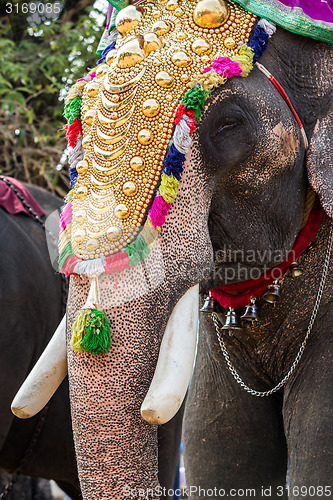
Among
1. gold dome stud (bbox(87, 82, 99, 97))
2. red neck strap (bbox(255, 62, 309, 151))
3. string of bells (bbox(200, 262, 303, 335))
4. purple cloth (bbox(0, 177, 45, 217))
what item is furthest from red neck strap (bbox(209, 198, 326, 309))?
purple cloth (bbox(0, 177, 45, 217))

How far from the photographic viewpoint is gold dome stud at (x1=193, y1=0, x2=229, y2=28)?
1.53 m

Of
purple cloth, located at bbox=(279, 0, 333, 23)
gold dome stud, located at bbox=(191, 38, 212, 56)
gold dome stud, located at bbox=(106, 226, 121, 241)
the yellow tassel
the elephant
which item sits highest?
purple cloth, located at bbox=(279, 0, 333, 23)

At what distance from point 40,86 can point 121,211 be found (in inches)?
121

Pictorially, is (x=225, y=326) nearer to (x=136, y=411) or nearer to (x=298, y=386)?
(x=298, y=386)

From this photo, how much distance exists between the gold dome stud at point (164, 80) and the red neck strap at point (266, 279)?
45cm

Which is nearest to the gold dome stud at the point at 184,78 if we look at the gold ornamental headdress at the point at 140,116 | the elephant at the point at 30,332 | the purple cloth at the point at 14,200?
the gold ornamental headdress at the point at 140,116

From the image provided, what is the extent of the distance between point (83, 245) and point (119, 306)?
0.13 meters

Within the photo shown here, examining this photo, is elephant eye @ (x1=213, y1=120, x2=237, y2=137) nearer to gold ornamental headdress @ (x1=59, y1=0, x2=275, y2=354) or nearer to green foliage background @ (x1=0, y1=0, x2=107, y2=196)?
gold ornamental headdress @ (x1=59, y1=0, x2=275, y2=354)

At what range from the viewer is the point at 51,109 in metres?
4.51

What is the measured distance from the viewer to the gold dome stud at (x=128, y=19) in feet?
5.10

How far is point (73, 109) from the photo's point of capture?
1.56 meters

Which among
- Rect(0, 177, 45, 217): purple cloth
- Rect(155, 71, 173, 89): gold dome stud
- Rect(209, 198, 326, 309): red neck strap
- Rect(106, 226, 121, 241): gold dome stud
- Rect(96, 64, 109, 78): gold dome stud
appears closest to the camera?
Rect(106, 226, 121, 241): gold dome stud

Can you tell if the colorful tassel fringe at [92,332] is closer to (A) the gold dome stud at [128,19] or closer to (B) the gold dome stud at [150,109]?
(B) the gold dome stud at [150,109]

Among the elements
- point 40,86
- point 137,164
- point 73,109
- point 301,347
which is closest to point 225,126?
point 137,164
